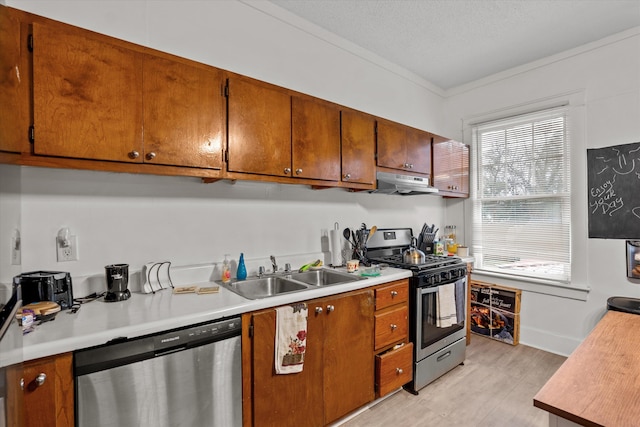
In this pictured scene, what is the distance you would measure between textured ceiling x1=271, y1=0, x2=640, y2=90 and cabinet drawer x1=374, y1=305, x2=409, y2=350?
230 centimetres

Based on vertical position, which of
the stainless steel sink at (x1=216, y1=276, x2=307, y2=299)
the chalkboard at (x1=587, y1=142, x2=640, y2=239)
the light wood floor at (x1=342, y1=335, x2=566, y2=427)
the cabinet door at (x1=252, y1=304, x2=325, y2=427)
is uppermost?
the chalkboard at (x1=587, y1=142, x2=640, y2=239)

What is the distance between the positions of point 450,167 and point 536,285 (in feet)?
4.88

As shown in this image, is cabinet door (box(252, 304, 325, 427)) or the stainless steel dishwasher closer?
the stainless steel dishwasher

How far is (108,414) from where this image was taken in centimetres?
121

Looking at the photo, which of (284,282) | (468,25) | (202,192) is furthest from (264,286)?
(468,25)

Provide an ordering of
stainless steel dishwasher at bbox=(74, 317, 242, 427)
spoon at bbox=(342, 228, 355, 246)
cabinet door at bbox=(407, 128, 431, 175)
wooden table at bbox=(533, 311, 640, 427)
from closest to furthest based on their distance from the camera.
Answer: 1. wooden table at bbox=(533, 311, 640, 427)
2. stainless steel dishwasher at bbox=(74, 317, 242, 427)
3. spoon at bbox=(342, 228, 355, 246)
4. cabinet door at bbox=(407, 128, 431, 175)

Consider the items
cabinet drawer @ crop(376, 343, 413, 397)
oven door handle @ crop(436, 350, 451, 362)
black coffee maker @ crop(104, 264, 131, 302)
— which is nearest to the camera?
black coffee maker @ crop(104, 264, 131, 302)

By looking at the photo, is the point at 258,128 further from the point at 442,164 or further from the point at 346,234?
the point at 442,164

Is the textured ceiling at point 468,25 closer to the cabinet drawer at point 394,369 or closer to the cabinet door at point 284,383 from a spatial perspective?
the cabinet door at point 284,383

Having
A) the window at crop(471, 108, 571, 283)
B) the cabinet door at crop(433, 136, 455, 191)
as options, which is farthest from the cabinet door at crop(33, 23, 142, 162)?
the window at crop(471, 108, 571, 283)

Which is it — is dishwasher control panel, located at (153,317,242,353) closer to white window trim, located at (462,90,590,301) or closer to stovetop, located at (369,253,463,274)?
stovetop, located at (369,253,463,274)

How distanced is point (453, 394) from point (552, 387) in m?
1.70

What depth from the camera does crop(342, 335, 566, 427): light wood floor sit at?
2.07 m

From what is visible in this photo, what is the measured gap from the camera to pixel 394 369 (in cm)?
225
